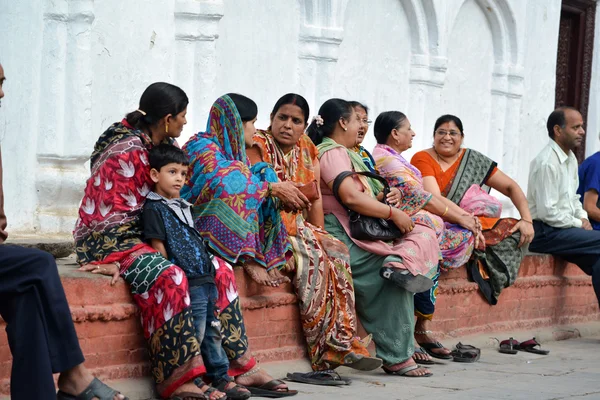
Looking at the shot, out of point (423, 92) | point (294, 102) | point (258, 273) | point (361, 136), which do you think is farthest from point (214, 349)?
point (423, 92)

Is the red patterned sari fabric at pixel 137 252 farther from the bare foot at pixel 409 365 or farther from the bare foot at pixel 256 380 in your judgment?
the bare foot at pixel 409 365

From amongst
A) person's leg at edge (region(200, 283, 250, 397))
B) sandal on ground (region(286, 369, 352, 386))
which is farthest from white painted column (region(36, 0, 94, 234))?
person's leg at edge (region(200, 283, 250, 397))

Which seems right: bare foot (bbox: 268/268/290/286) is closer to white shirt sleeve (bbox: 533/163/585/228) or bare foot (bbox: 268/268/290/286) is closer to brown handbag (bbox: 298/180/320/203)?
brown handbag (bbox: 298/180/320/203)

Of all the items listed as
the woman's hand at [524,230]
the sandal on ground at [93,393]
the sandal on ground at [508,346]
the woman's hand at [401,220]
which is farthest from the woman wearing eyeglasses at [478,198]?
the sandal on ground at [93,393]

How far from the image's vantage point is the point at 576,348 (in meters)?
8.80

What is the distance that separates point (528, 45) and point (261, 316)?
6.49 metres

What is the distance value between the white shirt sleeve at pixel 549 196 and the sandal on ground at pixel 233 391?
3.99 meters

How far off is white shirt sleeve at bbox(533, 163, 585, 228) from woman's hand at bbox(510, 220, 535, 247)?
621mm

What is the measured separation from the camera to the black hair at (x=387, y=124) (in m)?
7.79

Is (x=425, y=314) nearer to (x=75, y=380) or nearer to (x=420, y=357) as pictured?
(x=420, y=357)

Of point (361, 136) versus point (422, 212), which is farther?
point (361, 136)

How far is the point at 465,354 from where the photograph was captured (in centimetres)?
763

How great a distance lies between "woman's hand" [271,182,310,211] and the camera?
20.2 feet

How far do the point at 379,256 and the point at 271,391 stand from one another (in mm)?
1390
